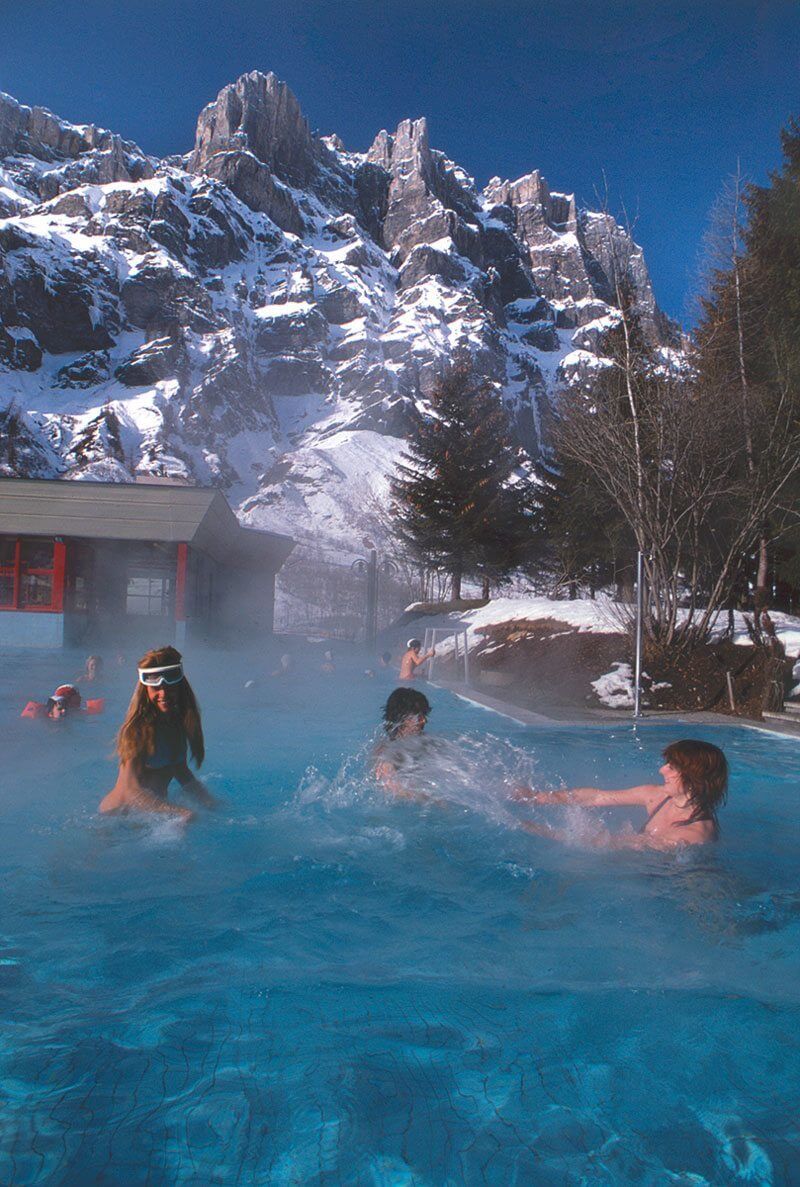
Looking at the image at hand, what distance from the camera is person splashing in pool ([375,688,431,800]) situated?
5.30 metres

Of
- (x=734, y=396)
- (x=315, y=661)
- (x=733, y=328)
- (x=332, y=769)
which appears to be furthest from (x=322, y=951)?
(x=315, y=661)

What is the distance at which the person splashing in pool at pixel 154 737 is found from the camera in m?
4.48

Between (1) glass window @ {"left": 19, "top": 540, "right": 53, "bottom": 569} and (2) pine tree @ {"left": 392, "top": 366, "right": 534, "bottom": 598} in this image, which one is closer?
(1) glass window @ {"left": 19, "top": 540, "right": 53, "bottom": 569}

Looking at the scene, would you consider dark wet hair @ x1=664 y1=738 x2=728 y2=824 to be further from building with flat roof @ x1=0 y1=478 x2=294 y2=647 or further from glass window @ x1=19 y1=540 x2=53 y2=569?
glass window @ x1=19 y1=540 x2=53 y2=569

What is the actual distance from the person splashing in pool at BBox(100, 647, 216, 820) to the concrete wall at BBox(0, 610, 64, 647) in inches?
669

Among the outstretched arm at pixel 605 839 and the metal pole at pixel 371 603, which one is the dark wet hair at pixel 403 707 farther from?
the metal pole at pixel 371 603

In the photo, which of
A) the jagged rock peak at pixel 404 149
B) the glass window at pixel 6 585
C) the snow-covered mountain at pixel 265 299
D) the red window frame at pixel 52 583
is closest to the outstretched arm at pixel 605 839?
the red window frame at pixel 52 583

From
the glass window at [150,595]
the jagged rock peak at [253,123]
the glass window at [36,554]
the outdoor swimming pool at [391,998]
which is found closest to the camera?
the outdoor swimming pool at [391,998]

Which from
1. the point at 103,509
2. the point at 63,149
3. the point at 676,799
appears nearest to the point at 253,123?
the point at 63,149

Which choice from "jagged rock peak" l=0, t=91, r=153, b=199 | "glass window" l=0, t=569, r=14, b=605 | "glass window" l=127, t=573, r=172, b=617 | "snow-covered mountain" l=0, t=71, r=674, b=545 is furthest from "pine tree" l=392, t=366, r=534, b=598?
"jagged rock peak" l=0, t=91, r=153, b=199

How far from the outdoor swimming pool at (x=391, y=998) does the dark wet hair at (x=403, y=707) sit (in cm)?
53

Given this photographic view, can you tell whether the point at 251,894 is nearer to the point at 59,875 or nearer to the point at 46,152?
the point at 59,875

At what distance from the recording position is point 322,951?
360 centimetres

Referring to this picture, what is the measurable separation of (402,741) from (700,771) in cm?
200
